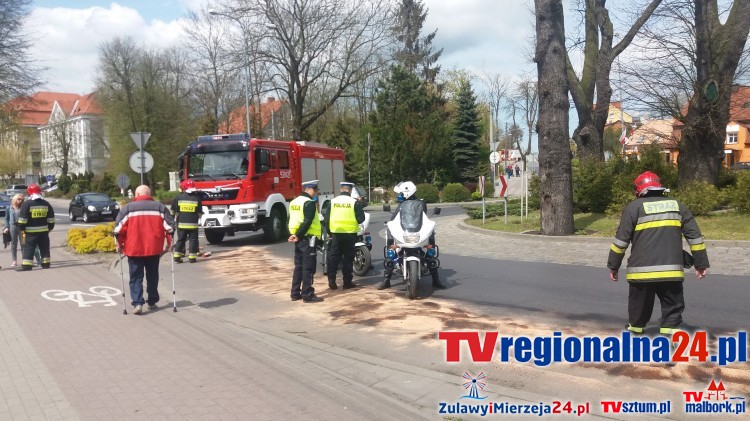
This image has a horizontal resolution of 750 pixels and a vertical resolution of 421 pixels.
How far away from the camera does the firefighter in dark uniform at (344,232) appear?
31.6ft

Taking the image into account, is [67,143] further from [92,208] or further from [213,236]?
[213,236]

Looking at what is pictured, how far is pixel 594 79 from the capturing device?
77.9ft

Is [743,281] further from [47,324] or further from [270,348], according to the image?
[47,324]

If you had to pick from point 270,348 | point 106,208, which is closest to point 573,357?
point 270,348

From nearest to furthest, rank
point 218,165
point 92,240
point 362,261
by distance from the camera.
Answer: point 362,261, point 92,240, point 218,165

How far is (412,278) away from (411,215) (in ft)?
3.27

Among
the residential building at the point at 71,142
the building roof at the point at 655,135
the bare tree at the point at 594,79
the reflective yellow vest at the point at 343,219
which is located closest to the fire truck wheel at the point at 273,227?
the reflective yellow vest at the point at 343,219

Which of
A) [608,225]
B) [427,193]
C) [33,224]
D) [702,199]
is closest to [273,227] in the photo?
[33,224]

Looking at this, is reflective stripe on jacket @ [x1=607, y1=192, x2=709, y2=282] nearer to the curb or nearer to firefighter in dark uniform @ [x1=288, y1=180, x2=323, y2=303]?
firefighter in dark uniform @ [x1=288, y1=180, x2=323, y2=303]

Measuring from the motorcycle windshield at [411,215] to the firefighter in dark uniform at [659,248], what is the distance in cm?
352

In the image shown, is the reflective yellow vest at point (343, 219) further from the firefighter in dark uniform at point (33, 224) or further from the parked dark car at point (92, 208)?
the parked dark car at point (92, 208)

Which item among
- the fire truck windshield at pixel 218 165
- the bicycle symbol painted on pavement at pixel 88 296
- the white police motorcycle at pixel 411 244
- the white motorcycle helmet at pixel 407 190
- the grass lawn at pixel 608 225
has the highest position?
the fire truck windshield at pixel 218 165

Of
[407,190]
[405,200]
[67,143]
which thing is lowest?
[405,200]

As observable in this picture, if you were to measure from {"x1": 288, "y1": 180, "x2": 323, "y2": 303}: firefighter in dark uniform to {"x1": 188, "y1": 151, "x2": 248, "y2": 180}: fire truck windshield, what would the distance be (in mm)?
7791
